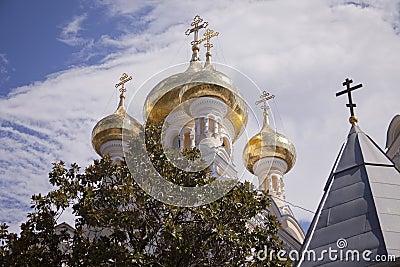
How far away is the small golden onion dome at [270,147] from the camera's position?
20469mm

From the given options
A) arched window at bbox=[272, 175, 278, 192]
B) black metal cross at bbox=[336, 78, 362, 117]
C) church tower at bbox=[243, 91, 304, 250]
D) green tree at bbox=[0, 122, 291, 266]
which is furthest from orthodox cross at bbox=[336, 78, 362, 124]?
arched window at bbox=[272, 175, 278, 192]

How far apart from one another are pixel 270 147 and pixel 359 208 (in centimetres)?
1646

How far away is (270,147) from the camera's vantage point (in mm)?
20609

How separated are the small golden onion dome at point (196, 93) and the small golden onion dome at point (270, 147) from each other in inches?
106

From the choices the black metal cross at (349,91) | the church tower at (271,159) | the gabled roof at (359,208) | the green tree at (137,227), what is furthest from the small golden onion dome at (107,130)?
the gabled roof at (359,208)

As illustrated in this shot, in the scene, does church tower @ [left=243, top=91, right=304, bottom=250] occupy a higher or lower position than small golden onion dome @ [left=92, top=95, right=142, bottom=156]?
higher

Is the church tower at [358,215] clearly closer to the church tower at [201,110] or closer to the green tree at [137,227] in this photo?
the green tree at [137,227]

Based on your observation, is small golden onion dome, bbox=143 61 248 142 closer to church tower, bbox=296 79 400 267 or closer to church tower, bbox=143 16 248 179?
church tower, bbox=143 16 248 179

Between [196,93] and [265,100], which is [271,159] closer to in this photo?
[265,100]

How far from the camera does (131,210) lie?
25.9ft

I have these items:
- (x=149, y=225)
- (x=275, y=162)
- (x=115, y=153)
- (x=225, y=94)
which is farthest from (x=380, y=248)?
(x=275, y=162)

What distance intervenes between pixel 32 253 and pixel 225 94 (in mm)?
10331

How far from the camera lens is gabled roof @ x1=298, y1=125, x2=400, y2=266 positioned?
12.9 feet

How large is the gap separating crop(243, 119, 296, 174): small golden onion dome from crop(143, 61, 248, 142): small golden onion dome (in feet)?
8.84
